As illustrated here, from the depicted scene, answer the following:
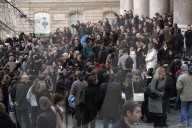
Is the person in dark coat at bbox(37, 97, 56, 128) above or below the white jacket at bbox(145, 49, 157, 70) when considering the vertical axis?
below

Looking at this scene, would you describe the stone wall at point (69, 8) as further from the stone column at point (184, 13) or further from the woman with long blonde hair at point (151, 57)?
the woman with long blonde hair at point (151, 57)

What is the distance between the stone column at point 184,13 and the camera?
18.4m

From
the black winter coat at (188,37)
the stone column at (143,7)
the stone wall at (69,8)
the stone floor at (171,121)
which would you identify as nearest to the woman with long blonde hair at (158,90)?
the stone floor at (171,121)

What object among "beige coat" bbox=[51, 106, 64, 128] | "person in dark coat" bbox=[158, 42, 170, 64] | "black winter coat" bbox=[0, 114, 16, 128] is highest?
"person in dark coat" bbox=[158, 42, 170, 64]

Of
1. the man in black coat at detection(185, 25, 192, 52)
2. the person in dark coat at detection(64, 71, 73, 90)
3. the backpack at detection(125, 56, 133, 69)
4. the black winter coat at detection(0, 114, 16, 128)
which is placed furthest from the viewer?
the man in black coat at detection(185, 25, 192, 52)

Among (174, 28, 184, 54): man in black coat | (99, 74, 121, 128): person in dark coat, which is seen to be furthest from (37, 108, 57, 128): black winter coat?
(174, 28, 184, 54): man in black coat

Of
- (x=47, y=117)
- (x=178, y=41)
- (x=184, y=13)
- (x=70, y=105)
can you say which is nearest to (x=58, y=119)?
(x=47, y=117)

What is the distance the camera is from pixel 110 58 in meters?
14.2

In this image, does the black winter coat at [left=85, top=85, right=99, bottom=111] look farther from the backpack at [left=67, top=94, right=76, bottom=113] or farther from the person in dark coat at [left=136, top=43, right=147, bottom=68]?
the person in dark coat at [left=136, top=43, right=147, bottom=68]

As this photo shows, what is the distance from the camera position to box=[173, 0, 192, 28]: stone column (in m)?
18.4

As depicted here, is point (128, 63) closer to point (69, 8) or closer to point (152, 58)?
point (152, 58)

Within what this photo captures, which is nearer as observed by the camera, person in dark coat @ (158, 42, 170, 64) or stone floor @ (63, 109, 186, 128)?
stone floor @ (63, 109, 186, 128)

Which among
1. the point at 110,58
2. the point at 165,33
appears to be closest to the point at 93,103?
the point at 110,58

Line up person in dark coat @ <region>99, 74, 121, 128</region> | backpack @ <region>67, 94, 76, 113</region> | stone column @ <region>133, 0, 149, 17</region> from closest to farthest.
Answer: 1. backpack @ <region>67, 94, 76, 113</region>
2. person in dark coat @ <region>99, 74, 121, 128</region>
3. stone column @ <region>133, 0, 149, 17</region>
